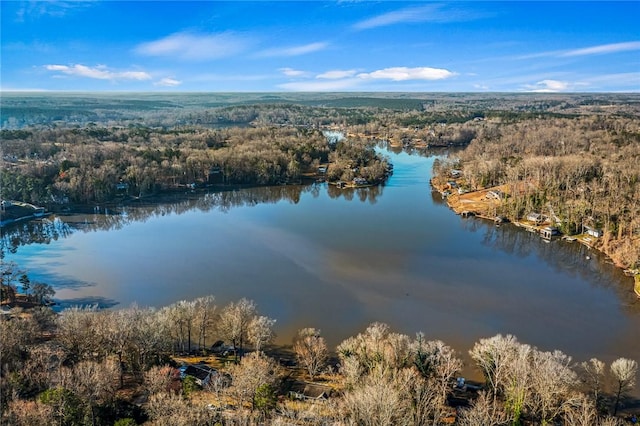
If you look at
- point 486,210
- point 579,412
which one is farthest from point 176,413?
point 486,210

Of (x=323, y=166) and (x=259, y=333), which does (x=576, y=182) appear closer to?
(x=323, y=166)

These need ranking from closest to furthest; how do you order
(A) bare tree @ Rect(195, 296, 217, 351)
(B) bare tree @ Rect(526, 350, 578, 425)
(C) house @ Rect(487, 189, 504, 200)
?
(B) bare tree @ Rect(526, 350, 578, 425), (A) bare tree @ Rect(195, 296, 217, 351), (C) house @ Rect(487, 189, 504, 200)

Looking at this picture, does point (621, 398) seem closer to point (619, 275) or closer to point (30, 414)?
point (619, 275)

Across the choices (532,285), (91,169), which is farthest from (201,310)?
(91,169)

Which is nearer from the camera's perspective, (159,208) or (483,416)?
(483,416)

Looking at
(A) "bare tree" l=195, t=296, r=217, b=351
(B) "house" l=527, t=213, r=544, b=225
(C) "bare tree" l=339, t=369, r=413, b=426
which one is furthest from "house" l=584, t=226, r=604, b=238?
(A) "bare tree" l=195, t=296, r=217, b=351

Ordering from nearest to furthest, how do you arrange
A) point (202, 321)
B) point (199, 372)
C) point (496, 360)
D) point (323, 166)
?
point (496, 360), point (199, 372), point (202, 321), point (323, 166)

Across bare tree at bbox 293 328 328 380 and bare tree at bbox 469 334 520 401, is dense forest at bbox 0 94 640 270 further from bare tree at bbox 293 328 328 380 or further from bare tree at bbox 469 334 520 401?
bare tree at bbox 293 328 328 380

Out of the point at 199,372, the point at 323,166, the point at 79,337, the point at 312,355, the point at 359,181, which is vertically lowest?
the point at 199,372
